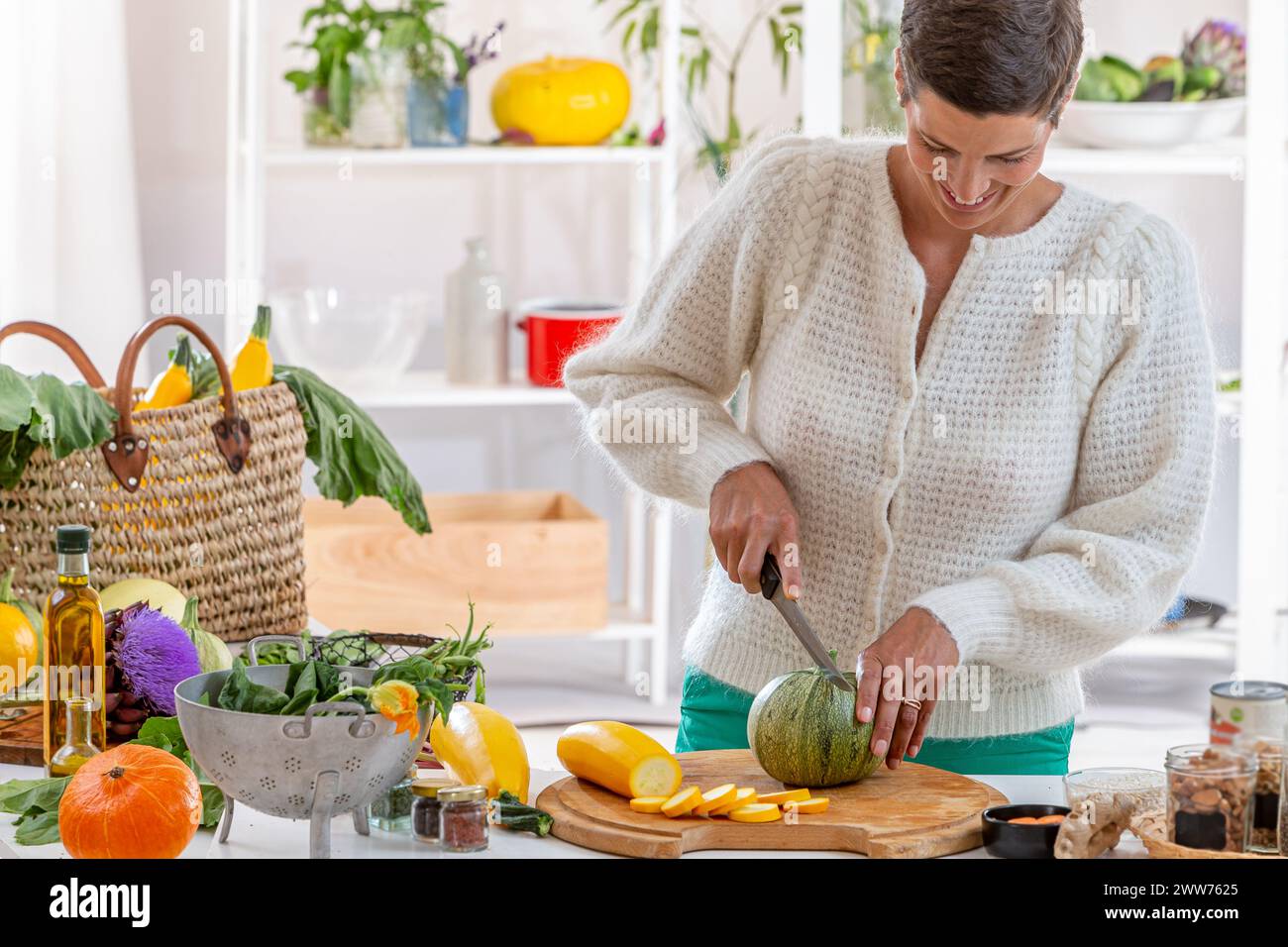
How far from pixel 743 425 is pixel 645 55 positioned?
194 centimetres

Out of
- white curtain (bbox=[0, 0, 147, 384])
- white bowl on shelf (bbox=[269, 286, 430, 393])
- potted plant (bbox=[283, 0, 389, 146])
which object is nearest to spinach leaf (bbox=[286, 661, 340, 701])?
white curtain (bbox=[0, 0, 147, 384])

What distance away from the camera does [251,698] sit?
48.7 inches

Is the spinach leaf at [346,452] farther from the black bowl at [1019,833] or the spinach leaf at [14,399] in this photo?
the black bowl at [1019,833]

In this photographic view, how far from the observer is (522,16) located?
3.76 m

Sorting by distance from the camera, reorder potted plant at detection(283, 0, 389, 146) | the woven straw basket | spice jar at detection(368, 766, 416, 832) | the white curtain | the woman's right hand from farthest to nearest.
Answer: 1. potted plant at detection(283, 0, 389, 146)
2. the white curtain
3. the woven straw basket
4. the woman's right hand
5. spice jar at detection(368, 766, 416, 832)

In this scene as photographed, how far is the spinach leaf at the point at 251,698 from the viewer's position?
1232 millimetres

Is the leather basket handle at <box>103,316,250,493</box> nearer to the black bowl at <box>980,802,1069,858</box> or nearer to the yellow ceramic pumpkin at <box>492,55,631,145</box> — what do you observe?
the black bowl at <box>980,802,1069,858</box>

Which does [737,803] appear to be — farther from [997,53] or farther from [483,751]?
[997,53]

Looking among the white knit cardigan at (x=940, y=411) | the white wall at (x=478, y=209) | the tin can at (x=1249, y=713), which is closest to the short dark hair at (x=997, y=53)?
the white knit cardigan at (x=940, y=411)

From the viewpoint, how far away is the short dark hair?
1.43 m

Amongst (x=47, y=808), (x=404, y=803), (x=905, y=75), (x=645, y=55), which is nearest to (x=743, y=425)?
(x=905, y=75)

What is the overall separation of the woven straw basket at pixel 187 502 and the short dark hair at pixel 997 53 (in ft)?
2.78

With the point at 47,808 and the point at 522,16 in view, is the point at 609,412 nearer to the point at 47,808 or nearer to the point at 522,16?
the point at 47,808

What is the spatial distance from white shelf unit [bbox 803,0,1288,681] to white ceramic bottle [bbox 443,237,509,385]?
75cm
